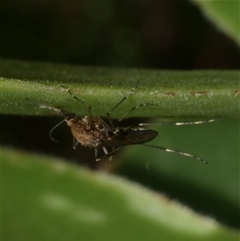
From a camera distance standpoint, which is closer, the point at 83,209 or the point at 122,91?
the point at 122,91

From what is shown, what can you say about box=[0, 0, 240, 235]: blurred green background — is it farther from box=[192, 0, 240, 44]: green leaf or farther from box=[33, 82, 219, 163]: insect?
box=[192, 0, 240, 44]: green leaf

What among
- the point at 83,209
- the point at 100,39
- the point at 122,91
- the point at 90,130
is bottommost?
the point at 83,209

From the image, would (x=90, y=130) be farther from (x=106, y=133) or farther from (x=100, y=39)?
(x=100, y=39)

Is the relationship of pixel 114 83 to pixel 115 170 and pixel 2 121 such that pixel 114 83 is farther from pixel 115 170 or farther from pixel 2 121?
pixel 2 121

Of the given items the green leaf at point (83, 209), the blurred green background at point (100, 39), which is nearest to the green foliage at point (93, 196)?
the green leaf at point (83, 209)

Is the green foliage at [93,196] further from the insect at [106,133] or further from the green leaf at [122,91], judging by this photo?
the insect at [106,133]

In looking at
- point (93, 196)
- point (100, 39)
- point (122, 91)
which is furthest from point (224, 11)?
point (100, 39)

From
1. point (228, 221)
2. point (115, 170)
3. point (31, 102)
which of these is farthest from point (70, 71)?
point (228, 221)
